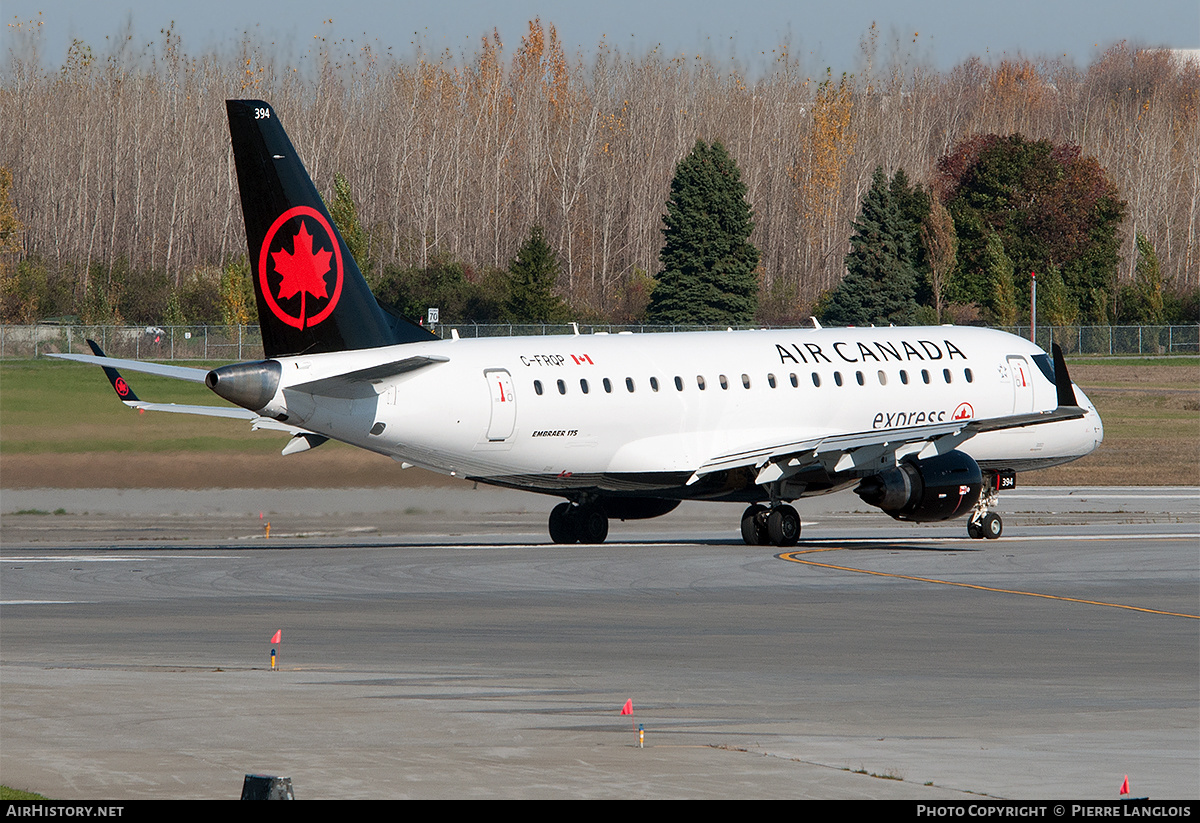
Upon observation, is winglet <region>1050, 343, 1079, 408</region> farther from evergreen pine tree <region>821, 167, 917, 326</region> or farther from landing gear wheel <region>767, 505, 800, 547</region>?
evergreen pine tree <region>821, 167, 917, 326</region>

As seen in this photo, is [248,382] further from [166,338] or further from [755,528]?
[166,338]

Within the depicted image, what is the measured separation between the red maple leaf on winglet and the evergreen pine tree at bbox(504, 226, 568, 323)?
63.9 meters

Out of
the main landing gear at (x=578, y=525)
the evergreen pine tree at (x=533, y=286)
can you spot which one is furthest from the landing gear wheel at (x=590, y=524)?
the evergreen pine tree at (x=533, y=286)

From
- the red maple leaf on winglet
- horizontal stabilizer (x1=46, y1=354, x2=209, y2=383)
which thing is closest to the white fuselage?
the red maple leaf on winglet

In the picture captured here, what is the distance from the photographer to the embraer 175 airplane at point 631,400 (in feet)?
100

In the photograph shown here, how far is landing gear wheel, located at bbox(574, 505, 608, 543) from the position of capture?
118 ft

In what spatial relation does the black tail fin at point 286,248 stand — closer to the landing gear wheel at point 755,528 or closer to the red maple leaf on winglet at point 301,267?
the red maple leaf on winglet at point 301,267

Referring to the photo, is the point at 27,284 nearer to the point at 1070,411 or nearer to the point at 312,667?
the point at 1070,411

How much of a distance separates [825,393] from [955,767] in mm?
24049

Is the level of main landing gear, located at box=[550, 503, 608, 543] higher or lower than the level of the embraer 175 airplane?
lower

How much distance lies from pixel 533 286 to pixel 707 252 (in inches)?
419

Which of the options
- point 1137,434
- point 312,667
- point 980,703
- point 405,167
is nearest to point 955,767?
point 980,703

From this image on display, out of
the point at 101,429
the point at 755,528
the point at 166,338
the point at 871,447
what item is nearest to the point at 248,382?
the point at 755,528

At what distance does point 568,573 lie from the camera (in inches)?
1166
